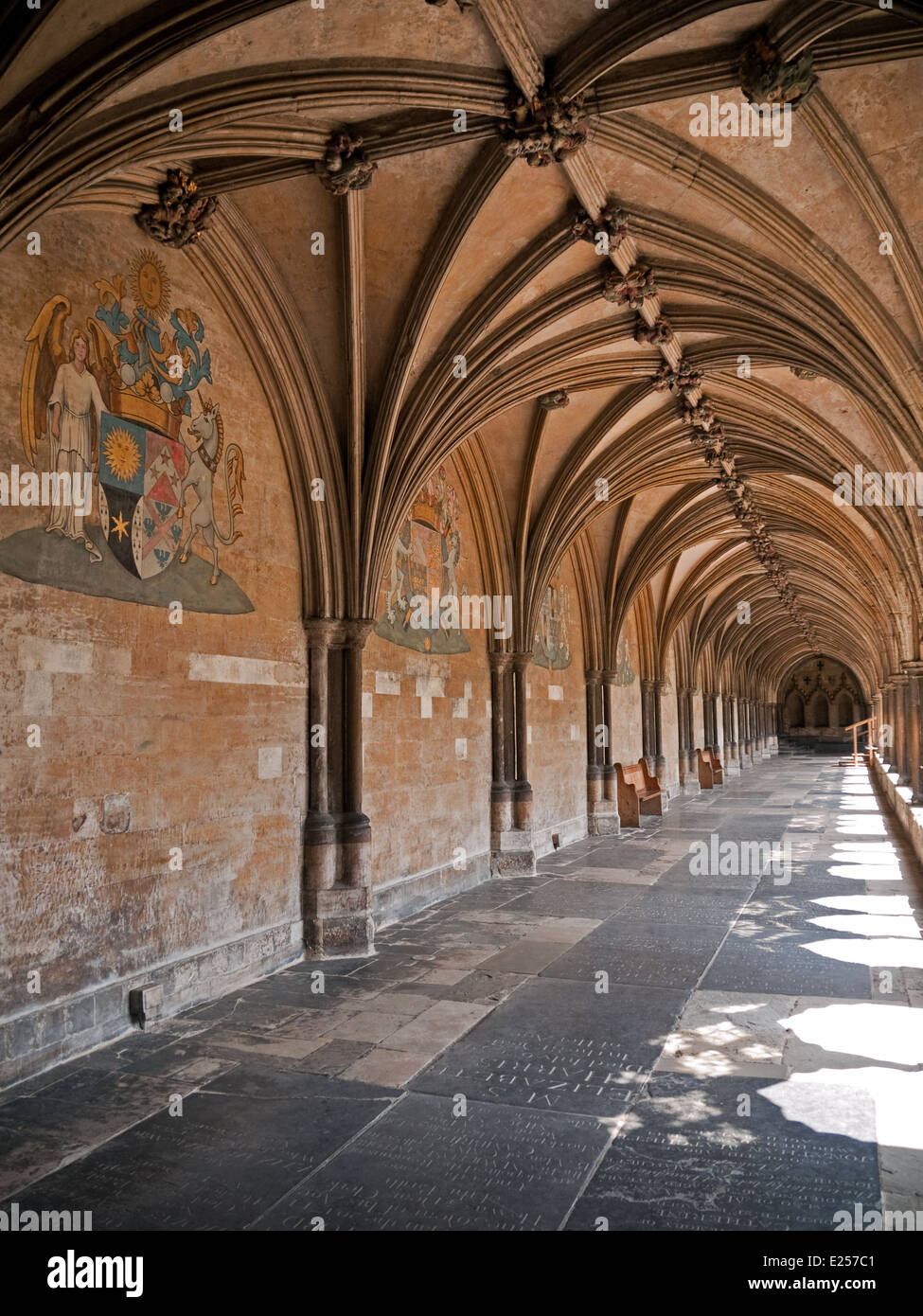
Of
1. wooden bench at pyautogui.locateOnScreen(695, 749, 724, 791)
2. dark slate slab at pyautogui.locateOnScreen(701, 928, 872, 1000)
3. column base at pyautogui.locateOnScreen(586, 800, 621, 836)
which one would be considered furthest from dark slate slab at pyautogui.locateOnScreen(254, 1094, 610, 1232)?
wooden bench at pyautogui.locateOnScreen(695, 749, 724, 791)

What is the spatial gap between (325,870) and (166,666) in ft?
8.23

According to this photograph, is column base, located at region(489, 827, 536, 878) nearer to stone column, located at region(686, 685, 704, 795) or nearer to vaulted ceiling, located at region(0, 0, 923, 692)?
vaulted ceiling, located at region(0, 0, 923, 692)

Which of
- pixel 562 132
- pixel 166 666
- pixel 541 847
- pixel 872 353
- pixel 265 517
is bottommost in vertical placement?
pixel 541 847

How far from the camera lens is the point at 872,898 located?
9836 millimetres

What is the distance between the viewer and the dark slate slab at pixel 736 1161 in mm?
3535

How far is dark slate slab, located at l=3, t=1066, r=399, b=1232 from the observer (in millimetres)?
3648

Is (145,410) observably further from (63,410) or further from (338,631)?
(338,631)

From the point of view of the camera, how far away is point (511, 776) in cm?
1236

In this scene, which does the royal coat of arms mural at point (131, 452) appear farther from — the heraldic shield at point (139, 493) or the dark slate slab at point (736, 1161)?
the dark slate slab at point (736, 1161)

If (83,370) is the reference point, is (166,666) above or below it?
below

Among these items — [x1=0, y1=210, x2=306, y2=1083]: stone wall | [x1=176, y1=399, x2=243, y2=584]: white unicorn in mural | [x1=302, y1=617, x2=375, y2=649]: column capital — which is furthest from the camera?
[x1=302, y1=617, x2=375, y2=649]: column capital

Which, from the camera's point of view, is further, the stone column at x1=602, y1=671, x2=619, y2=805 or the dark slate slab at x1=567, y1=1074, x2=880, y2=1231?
the stone column at x1=602, y1=671, x2=619, y2=805
